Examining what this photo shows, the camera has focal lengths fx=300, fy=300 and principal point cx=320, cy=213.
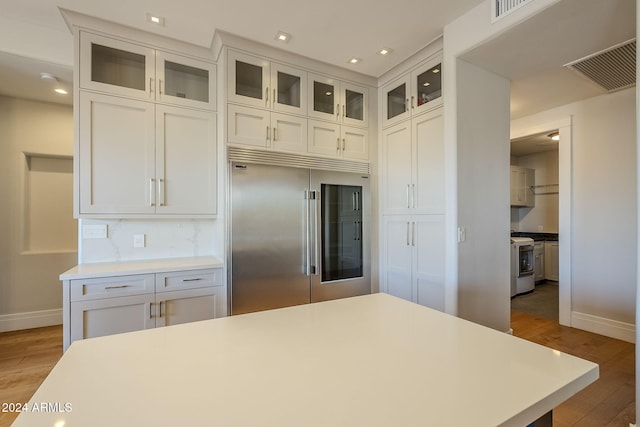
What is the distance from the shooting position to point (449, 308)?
240 cm

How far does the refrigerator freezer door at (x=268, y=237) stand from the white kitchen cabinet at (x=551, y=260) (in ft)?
16.3

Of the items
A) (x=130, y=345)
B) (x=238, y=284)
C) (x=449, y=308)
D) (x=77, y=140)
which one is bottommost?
(x=449, y=308)

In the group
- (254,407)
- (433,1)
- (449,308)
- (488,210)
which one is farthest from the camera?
(488,210)

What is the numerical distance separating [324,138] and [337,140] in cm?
15

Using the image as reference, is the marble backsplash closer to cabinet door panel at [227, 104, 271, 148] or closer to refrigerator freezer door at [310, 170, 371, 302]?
cabinet door panel at [227, 104, 271, 148]

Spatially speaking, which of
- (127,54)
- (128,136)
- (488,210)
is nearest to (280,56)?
(127,54)

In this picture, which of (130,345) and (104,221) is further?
(104,221)

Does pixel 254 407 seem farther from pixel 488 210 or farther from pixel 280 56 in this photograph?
pixel 280 56

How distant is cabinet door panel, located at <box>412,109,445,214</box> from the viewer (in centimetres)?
257

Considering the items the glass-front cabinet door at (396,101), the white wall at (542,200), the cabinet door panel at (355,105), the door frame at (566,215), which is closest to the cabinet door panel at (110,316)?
the cabinet door panel at (355,105)

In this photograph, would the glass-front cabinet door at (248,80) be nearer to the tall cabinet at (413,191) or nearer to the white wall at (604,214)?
the tall cabinet at (413,191)

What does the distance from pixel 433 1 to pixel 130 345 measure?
8.44ft

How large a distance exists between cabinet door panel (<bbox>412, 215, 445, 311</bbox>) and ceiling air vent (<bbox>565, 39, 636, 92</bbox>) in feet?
5.66

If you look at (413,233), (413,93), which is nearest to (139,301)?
(413,233)
